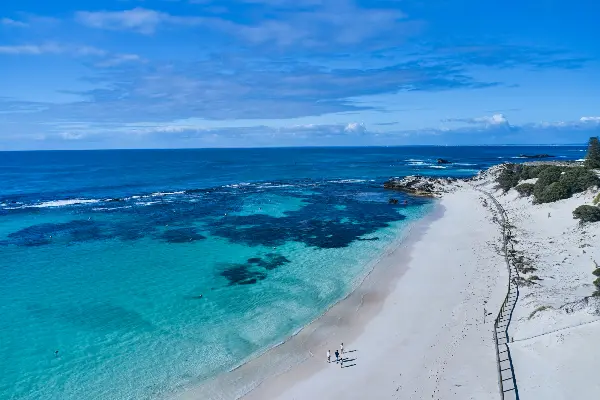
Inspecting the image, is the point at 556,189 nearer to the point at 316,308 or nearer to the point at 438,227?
the point at 438,227

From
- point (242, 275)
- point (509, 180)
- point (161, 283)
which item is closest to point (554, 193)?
point (509, 180)

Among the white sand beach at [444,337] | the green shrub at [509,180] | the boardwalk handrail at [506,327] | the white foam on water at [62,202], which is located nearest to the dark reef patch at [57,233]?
the white foam on water at [62,202]

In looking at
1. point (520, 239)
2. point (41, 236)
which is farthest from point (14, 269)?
point (520, 239)

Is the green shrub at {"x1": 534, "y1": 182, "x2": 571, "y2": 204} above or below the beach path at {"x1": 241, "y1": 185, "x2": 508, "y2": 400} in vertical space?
above

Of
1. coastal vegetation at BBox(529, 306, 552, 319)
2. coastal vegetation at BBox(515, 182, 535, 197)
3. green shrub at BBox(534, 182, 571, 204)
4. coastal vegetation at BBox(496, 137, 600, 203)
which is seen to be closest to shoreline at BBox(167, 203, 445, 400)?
coastal vegetation at BBox(529, 306, 552, 319)

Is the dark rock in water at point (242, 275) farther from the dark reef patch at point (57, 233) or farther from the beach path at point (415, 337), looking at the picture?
the dark reef patch at point (57, 233)

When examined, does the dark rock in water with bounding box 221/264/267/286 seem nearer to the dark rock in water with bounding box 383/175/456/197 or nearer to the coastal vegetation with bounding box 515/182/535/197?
the coastal vegetation with bounding box 515/182/535/197

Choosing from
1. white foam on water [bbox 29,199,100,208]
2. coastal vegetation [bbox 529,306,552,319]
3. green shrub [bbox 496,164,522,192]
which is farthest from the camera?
white foam on water [bbox 29,199,100,208]
